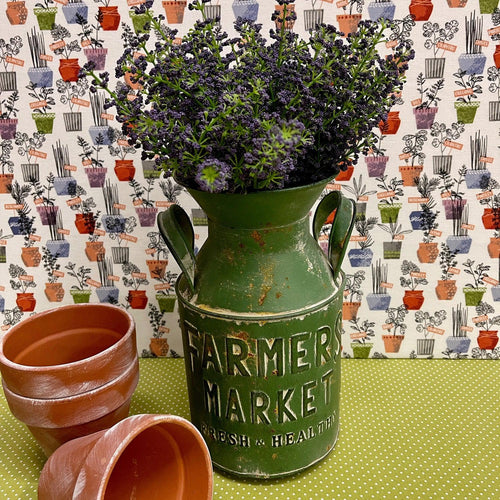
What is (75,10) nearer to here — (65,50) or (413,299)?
(65,50)

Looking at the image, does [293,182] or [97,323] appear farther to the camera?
[97,323]

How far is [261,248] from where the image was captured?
2.79ft

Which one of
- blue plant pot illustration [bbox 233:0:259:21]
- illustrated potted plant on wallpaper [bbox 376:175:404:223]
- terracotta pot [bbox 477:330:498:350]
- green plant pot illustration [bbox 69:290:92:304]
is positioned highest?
blue plant pot illustration [bbox 233:0:259:21]

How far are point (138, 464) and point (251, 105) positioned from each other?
554mm

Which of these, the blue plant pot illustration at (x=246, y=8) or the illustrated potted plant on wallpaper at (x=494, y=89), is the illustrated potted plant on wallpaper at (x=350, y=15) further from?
the illustrated potted plant on wallpaper at (x=494, y=89)

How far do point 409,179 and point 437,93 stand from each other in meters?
0.17

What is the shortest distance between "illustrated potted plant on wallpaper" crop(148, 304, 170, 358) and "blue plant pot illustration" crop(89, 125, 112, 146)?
0.36 m

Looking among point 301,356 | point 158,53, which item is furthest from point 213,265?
point 158,53

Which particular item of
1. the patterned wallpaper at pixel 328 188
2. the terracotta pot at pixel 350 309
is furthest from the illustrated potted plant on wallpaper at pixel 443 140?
the terracotta pot at pixel 350 309

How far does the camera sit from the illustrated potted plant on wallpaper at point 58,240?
1.18 meters

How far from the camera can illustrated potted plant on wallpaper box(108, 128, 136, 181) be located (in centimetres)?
111

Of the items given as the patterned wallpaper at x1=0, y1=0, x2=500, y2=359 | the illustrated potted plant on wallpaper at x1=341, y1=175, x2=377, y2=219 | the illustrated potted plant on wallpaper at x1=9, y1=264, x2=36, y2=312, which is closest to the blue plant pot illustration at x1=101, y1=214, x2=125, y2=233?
the patterned wallpaper at x1=0, y1=0, x2=500, y2=359

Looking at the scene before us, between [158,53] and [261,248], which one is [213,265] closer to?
[261,248]

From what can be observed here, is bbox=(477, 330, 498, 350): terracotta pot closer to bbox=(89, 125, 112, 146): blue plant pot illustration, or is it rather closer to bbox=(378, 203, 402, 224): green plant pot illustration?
bbox=(378, 203, 402, 224): green plant pot illustration
